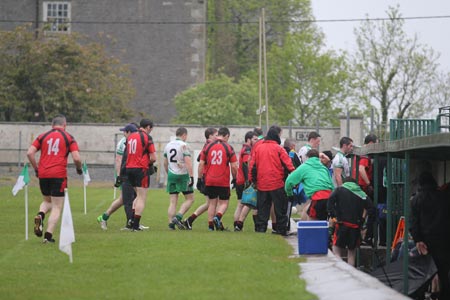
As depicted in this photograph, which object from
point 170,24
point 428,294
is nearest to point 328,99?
point 170,24

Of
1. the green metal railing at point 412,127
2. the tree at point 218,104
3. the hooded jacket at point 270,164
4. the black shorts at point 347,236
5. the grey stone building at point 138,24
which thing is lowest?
the black shorts at point 347,236

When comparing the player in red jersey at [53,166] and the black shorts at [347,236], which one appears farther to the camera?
the black shorts at [347,236]

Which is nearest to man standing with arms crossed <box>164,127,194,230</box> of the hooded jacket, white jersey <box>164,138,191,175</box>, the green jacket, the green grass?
white jersey <box>164,138,191,175</box>

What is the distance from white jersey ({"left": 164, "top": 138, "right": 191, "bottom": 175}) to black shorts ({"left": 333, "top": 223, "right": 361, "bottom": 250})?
4.12 metres

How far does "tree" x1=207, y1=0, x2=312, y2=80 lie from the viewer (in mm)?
80312

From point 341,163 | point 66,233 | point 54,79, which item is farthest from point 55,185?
point 54,79

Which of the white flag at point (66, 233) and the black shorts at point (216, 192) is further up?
the black shorts at point (216, 192)

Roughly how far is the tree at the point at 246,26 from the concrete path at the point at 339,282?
64069 millimetres

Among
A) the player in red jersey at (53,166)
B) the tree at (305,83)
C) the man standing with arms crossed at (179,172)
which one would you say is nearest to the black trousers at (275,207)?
the man standing with arms crossed at (179,172)

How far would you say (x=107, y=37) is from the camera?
61.4m

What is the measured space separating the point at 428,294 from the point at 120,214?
11418 millimetres

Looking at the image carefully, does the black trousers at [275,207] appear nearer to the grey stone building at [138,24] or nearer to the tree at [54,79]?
the tree at [54,79]

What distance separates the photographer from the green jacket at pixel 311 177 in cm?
2069

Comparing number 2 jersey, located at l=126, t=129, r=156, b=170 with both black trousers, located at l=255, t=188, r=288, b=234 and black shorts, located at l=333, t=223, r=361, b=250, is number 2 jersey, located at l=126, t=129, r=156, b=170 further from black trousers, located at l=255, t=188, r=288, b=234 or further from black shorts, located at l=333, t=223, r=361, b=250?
black shorts, located at l=333, t=223, r=361, b=250
